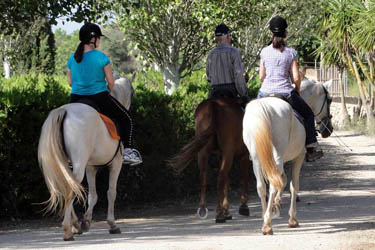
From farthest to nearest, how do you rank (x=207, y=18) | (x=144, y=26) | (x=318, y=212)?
(x=144, y=26)
(x=207, y=18)
(x=318, y=212)

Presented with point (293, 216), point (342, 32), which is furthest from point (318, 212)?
point (342, 32)

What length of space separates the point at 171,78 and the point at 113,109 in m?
9.92

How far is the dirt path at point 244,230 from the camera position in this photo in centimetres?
848

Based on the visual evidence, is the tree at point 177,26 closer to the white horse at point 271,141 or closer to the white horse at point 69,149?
the white horse at point 271,141

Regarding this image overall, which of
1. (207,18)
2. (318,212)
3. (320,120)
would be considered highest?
(207,18)

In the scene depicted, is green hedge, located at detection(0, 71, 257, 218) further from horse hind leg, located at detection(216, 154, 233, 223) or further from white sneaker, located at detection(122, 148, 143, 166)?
horse hind leg, located at detection(216, 154, 233, 223)

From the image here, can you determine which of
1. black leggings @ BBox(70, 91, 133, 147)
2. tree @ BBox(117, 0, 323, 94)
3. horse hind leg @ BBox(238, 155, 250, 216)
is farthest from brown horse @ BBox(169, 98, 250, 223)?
tree @ BBox(117, 0, 323, 94)

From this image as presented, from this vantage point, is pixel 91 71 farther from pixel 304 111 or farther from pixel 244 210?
pixel 244 210

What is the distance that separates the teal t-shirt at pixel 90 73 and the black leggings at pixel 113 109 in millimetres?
68

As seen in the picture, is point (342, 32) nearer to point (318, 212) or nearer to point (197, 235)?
point (318, 212)

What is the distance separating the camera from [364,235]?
8.96 metres

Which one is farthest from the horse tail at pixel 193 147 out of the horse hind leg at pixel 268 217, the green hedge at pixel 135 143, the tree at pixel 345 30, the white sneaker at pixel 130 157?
the tree at pixel 345 30

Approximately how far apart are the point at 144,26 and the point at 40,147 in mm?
10321

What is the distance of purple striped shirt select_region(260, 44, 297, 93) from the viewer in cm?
999
